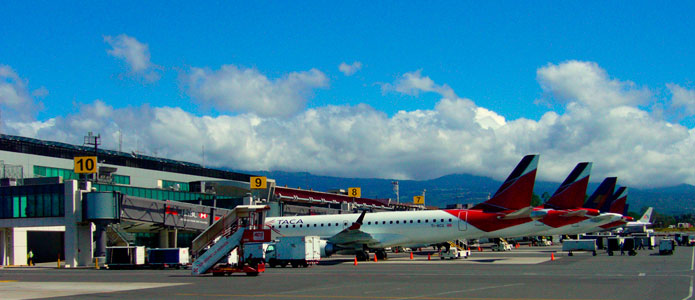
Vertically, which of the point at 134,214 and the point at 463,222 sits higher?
the point at 134,214

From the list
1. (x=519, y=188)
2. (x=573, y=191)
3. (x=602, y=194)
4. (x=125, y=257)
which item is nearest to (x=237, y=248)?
(x=125, y=257)

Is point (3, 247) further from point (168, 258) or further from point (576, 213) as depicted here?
point (576, 213)

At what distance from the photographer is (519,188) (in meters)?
48.4

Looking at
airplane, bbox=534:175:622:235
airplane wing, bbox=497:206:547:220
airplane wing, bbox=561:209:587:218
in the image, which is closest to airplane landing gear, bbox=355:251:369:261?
airplane wing, bbox=497:206:547:220

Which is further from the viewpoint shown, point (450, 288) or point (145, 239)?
point (145, 239)

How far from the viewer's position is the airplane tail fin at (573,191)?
5481 centimetres

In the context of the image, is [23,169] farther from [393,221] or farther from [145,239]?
[393,221]

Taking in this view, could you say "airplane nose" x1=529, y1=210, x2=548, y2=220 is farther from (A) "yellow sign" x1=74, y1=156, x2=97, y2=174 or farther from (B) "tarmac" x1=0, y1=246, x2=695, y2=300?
(A) "yellow sign" x1=74, y1=156, x2=97, y2=174

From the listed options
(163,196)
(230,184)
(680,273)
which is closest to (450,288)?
(680,273)

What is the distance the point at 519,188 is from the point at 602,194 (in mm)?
30666

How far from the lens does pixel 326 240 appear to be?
50.2 metres

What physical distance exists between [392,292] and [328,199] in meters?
77.2

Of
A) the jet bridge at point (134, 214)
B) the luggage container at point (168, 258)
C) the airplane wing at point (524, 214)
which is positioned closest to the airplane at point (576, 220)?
the airplane wing at point (524, 214)

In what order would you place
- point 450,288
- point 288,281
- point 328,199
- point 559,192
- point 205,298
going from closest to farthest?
point 205,298 < point 450,288 < point 288,281 < point 559,192 < point 328,199
